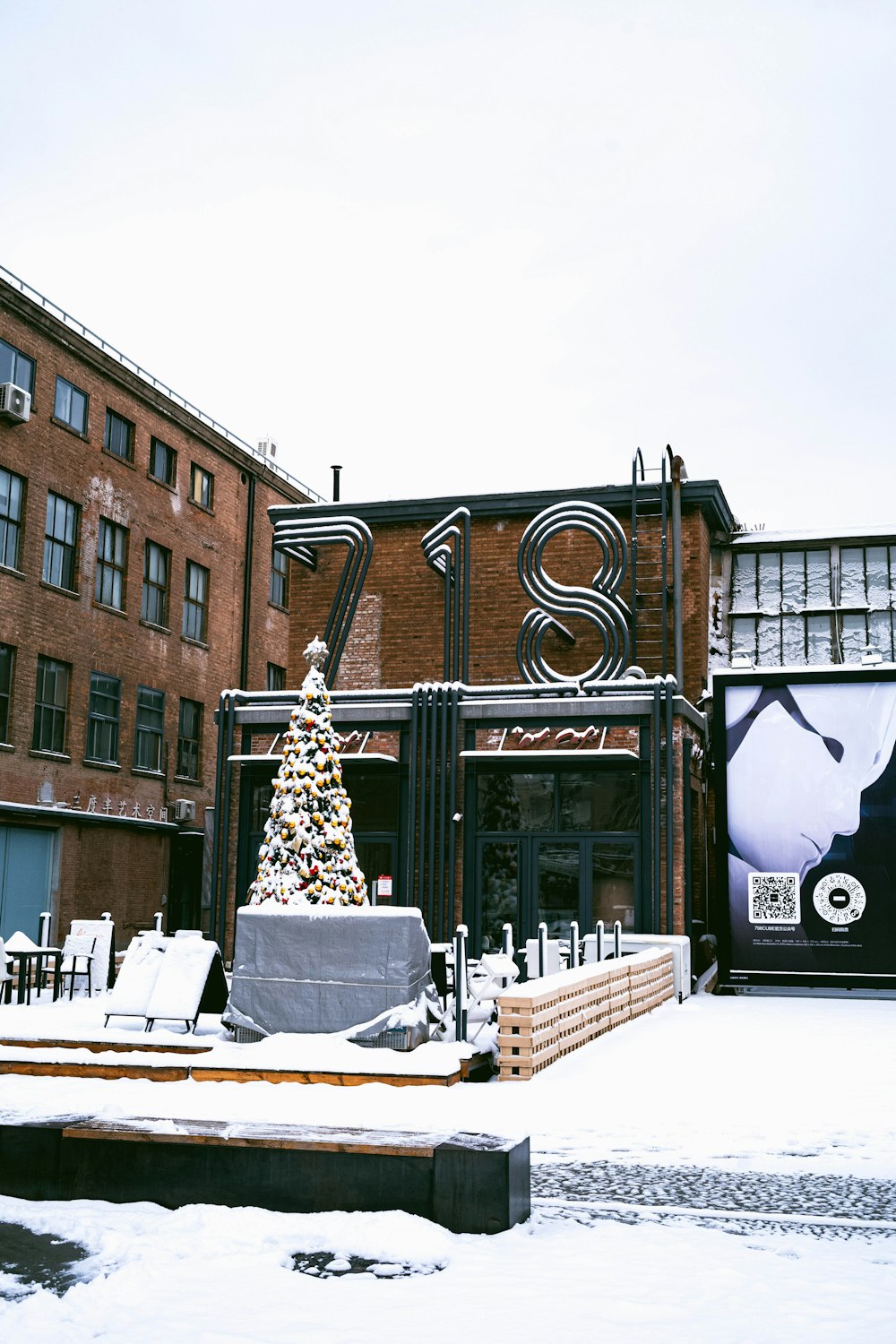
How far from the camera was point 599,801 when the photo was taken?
2316cm

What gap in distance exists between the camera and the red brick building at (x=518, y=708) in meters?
22.8

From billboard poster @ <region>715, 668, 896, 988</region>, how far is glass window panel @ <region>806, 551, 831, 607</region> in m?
6.19

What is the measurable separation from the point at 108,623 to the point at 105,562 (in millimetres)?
1512

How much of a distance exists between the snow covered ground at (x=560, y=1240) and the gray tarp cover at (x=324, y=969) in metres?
1.52

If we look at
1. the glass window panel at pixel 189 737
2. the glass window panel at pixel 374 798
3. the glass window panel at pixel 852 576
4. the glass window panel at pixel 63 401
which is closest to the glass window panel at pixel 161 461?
the glass window panel at pixel 63 401

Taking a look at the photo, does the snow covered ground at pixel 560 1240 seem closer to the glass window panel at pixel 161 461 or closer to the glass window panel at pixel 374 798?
the glass window panel at pixel 374 798

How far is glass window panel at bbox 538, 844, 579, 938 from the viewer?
22984mm

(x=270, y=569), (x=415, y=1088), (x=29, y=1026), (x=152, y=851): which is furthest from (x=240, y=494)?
(x=415, y=1088)

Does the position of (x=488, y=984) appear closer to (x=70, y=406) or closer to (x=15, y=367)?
(x=15, y=367)

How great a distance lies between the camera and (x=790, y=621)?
27516 mm

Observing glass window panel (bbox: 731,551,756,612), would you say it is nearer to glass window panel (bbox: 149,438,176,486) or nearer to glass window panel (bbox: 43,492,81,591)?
glass window panel (bbox: 43,492,81,591)

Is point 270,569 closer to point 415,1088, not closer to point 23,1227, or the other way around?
point 415,1088

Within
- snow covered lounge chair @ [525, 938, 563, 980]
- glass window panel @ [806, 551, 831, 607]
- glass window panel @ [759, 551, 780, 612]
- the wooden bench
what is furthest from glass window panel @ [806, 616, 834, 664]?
the wooden bench

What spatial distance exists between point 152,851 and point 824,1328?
31390mm
